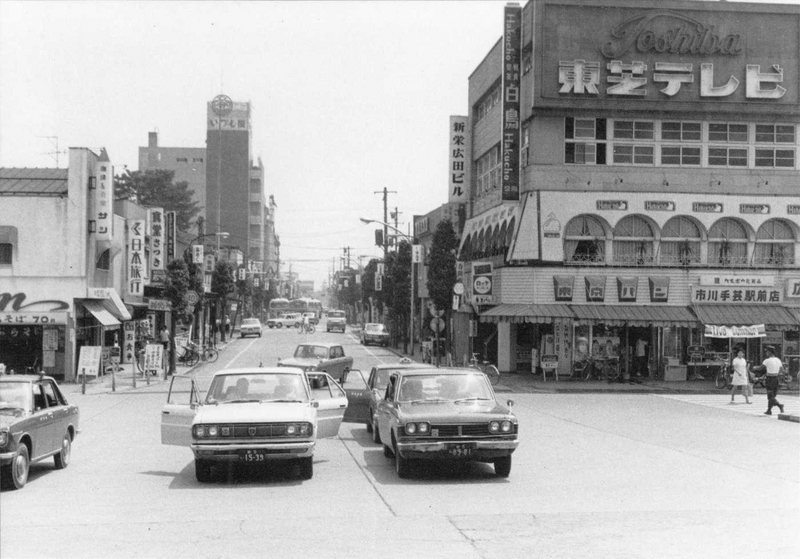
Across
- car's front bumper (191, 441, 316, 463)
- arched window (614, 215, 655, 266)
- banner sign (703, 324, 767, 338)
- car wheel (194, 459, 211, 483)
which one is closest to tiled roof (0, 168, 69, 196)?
arched window (614, 215, 655, 266)

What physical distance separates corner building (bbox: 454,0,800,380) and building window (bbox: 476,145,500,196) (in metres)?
6.59

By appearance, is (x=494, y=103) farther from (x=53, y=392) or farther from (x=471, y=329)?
(x=53, y=392)

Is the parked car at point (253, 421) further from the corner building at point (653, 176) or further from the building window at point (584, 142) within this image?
the building window at point (584, 142)

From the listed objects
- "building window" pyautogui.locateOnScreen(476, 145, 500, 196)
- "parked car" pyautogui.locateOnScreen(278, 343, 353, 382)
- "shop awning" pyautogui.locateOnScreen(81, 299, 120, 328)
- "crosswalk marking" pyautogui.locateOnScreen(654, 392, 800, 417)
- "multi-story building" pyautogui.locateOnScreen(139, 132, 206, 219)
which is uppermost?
"multi-story building" pyautogui.locateOnScreen(139, 132, 206, 219)

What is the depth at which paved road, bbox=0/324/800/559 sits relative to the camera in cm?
941

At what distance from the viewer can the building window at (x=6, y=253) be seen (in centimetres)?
3503

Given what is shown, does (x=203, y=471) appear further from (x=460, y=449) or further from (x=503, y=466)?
(x=503, y=466)

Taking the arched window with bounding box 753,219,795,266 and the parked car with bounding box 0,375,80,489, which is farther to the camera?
the arched window with bounding box 753,219,795,266

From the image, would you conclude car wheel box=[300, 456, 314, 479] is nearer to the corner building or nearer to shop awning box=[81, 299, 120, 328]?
shop awning box=[81, 299, 120, 328]

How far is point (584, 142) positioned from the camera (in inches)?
1550

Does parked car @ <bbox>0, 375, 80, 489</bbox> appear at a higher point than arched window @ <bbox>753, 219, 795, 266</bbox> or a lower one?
lower

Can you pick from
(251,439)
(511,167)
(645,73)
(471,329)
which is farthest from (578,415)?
(471,329)

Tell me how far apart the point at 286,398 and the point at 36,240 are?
80.1 ft

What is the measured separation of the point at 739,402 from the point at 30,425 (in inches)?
933
